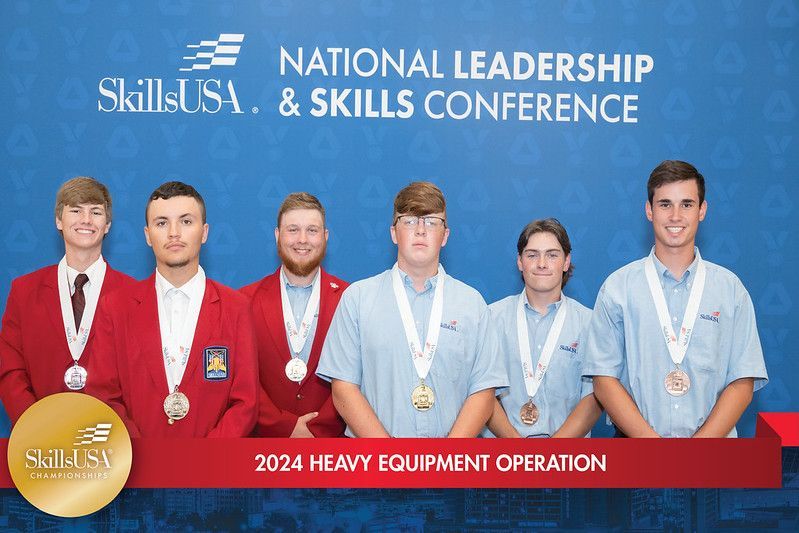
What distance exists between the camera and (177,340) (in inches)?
136

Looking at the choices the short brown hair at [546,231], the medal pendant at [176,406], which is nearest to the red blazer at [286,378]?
the medal pendant at [176,406]

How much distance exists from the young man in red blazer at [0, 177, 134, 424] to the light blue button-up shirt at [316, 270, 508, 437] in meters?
1.21

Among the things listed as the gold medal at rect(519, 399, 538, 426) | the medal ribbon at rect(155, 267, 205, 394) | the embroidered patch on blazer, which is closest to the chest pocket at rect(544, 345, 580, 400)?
the gold medal at rect(519, 399, 538, 426)

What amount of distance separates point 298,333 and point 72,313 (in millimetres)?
1069

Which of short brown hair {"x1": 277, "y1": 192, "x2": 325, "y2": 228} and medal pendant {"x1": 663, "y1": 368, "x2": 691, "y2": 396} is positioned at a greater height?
short brown hair {"x1": 277, "y1": 192, "x2": 325, "y2": 228}

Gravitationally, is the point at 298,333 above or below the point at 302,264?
below

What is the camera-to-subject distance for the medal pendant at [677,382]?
350 cm

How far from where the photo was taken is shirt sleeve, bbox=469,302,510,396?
11.3ft

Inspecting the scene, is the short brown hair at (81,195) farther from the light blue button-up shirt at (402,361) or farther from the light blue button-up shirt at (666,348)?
the light blue button-up shirt at (666,348)

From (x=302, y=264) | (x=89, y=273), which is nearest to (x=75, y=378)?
(x=89, y=273)

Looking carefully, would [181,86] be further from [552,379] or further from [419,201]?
[552,379]

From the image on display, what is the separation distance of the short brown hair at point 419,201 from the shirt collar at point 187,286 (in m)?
0.88

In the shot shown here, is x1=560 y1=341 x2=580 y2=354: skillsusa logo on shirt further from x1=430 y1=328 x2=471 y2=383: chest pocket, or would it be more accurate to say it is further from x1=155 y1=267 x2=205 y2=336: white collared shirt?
x1=155 y1=267 x2=205 y2=336: white collared shirt

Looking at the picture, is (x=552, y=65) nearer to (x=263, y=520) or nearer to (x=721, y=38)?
(x=721, y=38)
